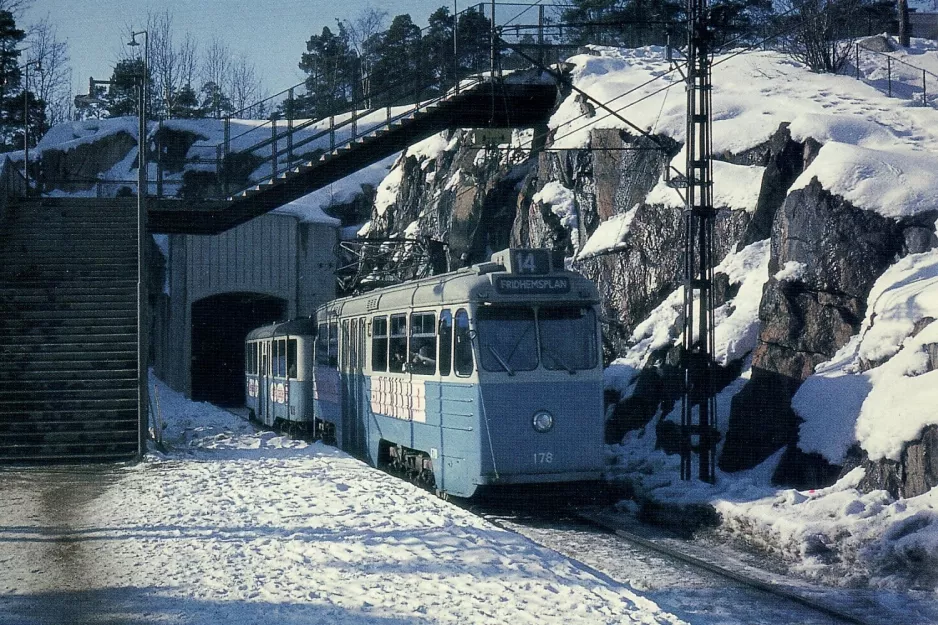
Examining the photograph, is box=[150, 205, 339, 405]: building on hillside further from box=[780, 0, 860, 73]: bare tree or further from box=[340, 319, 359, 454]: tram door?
box=[340, 319, 359, 454]: tram door

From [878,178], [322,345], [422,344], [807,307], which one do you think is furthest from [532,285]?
[322,345]

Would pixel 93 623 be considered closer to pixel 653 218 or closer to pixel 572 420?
pixel 572 420

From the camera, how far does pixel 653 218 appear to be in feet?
72.4

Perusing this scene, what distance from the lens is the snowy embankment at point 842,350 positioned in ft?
35.3

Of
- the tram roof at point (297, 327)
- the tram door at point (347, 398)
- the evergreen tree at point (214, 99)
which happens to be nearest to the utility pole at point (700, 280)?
the tram door at point (347, 398)

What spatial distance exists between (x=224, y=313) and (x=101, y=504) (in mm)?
35067

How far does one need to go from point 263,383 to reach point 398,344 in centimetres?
1336

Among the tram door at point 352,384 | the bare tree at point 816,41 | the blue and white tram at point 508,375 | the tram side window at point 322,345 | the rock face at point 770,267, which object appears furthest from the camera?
the bare tree at point 816,41

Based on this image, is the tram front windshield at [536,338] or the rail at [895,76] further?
the rail at [895,76]

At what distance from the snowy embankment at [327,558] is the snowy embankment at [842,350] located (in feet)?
10.9

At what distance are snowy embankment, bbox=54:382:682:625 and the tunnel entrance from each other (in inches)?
1251

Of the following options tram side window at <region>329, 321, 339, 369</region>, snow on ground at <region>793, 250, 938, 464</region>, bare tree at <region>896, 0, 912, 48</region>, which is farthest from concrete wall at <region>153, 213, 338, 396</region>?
snow on ground at <region>793, 250, 938, 464</region>

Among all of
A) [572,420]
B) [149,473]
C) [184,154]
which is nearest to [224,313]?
[184,154]

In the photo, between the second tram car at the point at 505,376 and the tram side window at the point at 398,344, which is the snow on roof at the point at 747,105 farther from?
the second tram car at the point at 505,376
